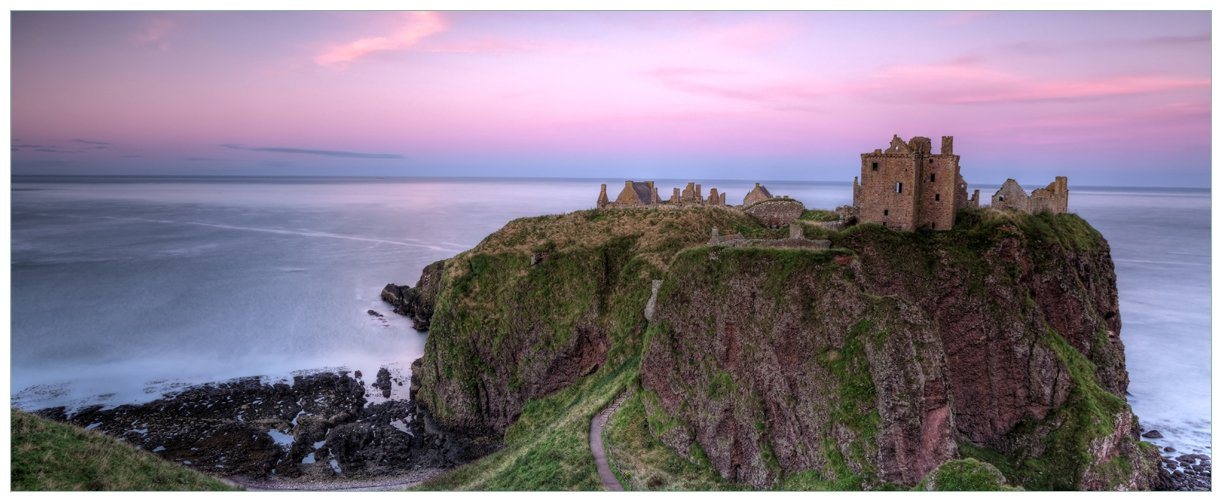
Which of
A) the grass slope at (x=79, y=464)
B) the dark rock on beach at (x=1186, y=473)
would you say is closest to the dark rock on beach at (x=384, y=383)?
the grass slope at (x=79, y=464)

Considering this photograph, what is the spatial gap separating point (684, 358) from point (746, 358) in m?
3.41

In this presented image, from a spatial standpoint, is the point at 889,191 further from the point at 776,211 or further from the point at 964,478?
the point at 964,478

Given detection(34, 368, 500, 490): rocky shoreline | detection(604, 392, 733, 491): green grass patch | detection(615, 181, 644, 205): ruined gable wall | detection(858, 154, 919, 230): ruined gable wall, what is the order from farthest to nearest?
detection(615, 181, 644, 205): ruined gable wall → detection(34, 368, 500, 490): rocky shoreline → detection(858, 154, 919, 230): ruined gable wall → detection(604, 392, 733, 491): green grass patch

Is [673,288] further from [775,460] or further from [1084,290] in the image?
[1084,290]

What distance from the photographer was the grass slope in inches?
657

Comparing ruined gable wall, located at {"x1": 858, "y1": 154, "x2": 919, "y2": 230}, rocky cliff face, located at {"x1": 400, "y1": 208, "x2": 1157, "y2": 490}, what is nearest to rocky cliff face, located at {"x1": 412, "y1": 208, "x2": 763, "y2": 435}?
rocky cliff face, located at {"x1": 400, "y1": 208, "x2": 1157, "y2": 490}

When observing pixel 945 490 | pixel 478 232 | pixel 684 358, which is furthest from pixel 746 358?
pixel 478 232

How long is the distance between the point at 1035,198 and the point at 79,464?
128 feet

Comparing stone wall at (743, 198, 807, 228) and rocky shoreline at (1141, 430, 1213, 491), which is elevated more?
stone wall at (743, 198, 807, 228)

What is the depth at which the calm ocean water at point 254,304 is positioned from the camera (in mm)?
47469

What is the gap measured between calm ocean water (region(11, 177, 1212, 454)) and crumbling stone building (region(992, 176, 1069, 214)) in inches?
74.0

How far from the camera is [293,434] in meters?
39.9

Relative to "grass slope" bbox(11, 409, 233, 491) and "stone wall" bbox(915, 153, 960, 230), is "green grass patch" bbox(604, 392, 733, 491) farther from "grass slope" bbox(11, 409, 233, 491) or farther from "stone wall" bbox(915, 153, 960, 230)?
"stone wall" bbox(915, 153, 960, 230)

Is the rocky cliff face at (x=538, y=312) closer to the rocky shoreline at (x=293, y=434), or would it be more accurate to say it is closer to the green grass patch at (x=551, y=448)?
the green grass patch at (x=551, y=448)
